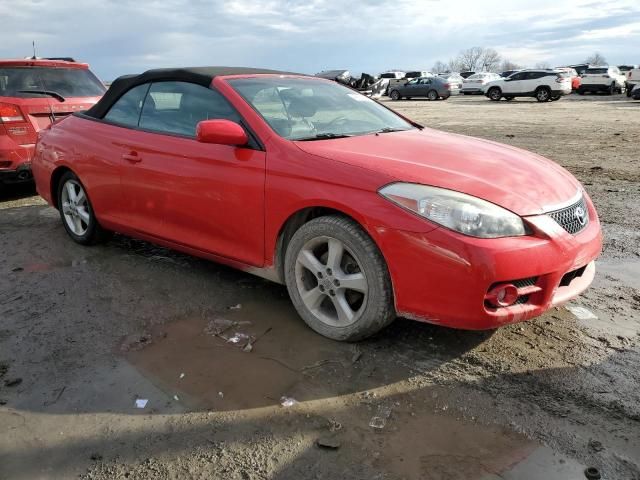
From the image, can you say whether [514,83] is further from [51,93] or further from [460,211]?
[460,211]

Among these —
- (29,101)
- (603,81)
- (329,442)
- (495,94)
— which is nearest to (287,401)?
(329,442)

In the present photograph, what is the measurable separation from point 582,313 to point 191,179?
274 cm

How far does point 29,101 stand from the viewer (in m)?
6.70

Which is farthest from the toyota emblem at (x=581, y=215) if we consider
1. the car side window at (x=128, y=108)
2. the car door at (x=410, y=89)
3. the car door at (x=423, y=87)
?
the car door at (x=410, y=89)

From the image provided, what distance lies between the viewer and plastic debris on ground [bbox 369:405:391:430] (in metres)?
2.52

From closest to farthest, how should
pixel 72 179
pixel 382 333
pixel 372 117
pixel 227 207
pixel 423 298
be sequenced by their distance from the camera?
pixel 423 298 < pixel 382 333 < pixel 227 207 < pixel 372 117 < pixel 72 179

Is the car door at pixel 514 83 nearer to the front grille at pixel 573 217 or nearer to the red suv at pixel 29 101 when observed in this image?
the red suv at pixel 29 101

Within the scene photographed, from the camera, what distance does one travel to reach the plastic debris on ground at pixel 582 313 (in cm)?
358

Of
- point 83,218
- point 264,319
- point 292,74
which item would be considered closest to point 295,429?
point 264,319

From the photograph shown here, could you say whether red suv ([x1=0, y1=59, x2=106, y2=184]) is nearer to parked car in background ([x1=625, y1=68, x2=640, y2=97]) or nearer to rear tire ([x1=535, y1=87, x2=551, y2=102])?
rear tire ([x1=535, y1=87, x2=551, y2=102])

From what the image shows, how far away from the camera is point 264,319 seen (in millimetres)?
3600

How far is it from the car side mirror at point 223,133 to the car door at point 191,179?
8 cm

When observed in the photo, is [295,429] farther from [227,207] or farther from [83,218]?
[83,218]

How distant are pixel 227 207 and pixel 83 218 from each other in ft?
6.83
